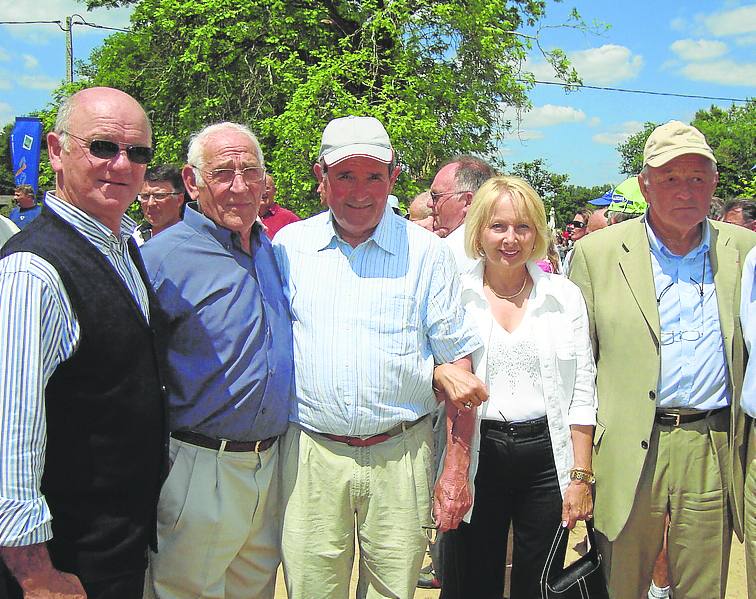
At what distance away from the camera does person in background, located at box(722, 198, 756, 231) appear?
648 centimetres

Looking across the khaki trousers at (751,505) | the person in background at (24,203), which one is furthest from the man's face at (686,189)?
the person in background at (24,203)

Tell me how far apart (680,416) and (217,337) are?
2.02 meters

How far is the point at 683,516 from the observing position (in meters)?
3.03

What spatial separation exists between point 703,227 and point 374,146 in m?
1.60

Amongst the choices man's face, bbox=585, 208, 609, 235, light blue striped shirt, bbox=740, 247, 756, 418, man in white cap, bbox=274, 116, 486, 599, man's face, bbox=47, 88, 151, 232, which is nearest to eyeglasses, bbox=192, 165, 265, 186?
man in white cap, bbox=274, 116, 486, 599

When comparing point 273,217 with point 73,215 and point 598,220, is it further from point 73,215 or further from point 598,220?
point 598,220

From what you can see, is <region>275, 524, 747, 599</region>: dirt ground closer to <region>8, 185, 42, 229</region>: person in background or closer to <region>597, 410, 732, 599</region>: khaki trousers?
<region>597, 410, 732, 599</region>: khaki trousers

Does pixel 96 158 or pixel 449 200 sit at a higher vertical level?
pixel 449 200

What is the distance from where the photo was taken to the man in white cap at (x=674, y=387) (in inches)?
116

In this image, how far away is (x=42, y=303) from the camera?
1.82 metres

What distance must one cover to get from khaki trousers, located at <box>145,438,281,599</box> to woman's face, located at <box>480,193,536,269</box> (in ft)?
4.34

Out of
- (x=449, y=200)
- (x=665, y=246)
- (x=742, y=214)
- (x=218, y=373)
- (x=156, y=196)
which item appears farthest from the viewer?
(x=742, y=214)

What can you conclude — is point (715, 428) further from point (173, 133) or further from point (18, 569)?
point (173, 133)

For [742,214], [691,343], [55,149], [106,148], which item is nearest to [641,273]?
[691,343]
